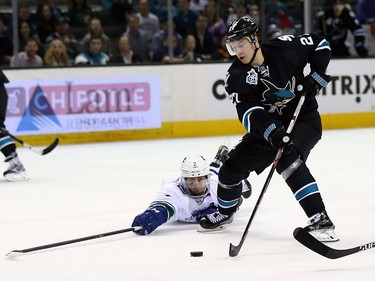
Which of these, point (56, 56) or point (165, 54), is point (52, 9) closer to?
point (56, 56)

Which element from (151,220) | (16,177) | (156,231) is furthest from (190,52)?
(151,220)

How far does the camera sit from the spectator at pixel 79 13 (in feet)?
32.3

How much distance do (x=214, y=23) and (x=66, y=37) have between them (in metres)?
1.71

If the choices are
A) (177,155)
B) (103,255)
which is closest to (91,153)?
(177,155)

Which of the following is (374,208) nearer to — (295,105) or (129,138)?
(295,105)

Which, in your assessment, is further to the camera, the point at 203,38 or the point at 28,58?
the point at 203,38

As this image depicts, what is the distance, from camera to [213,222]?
4691 millimetres

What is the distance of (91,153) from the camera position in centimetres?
869

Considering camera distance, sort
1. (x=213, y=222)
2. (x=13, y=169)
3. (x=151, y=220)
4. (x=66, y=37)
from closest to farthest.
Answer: (x=151, y=220)
(x=213, y=222)
(x=13, y=169)
(x=66, y=37)

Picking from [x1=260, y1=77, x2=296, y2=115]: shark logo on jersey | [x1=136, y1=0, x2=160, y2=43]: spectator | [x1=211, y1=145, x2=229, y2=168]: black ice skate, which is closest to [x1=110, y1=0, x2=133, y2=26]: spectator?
[x1=136, y1=0, x2=160, y2=43]: spectator

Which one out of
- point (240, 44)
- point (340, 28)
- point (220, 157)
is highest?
point (240, 44)

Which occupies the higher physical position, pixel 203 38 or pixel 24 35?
pixel 24 35

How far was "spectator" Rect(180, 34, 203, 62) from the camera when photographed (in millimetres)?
10219

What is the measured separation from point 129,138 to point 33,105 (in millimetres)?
1054
